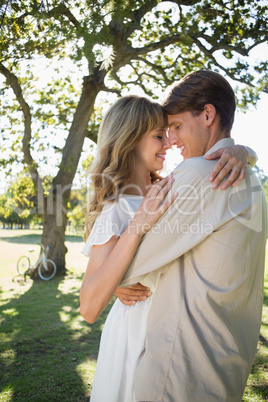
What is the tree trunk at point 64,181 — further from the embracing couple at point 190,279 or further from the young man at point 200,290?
the young man at point 200,290

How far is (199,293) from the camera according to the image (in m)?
1.48

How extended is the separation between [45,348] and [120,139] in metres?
4.73

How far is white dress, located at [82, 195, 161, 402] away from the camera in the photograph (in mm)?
1840

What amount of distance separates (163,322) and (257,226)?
578 mm

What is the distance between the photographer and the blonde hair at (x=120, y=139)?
2309 millimetres

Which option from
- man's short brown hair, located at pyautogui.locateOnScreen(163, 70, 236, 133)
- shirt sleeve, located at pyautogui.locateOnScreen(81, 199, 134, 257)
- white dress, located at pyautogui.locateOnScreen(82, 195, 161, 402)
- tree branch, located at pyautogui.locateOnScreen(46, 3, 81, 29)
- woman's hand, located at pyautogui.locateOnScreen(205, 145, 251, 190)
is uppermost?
tree branch, located at pyautogui.locateOnScreen(46, 3, 81, 29)

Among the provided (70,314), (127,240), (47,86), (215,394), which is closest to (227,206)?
(127,240)

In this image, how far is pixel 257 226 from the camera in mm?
1631

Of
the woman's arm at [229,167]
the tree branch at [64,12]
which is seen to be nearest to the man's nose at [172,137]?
the woman's arm at [229,167]

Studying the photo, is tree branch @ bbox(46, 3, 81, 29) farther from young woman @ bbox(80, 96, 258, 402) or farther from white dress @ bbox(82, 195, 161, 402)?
white dress @ bbox(82, 195, 161, 402)

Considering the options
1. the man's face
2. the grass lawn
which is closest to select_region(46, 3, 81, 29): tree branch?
the man's face

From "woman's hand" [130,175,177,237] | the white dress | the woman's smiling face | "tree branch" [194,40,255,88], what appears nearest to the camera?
"woman's hand" [130,175,177,237]

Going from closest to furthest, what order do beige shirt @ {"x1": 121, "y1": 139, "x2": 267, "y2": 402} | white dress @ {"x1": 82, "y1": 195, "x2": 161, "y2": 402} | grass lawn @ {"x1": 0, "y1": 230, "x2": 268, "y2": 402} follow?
beige shirt @ {"x1": 121, "y1": 139, "x2": 267, "y2": 402}
white dress @ {"x1": 82, "y1": 195, "x2": 161, "y2": 402}
grass lawn @ {"x1": 0, "y1": 230, "x2": 268, "y2": 402}

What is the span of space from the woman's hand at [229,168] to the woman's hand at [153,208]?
18 centimetres
